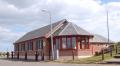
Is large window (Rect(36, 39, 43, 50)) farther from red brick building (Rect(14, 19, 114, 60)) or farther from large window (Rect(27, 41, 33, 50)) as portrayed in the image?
large window (Rect(27, 41, 33, 50))

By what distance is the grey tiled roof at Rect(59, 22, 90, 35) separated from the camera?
52.0m

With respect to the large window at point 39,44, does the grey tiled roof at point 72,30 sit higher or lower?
higher

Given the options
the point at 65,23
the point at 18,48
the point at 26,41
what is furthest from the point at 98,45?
the point at 18,48

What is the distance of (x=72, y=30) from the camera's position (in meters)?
53.3

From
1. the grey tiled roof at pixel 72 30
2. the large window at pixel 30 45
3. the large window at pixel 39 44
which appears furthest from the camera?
the large window at pixel 30 45

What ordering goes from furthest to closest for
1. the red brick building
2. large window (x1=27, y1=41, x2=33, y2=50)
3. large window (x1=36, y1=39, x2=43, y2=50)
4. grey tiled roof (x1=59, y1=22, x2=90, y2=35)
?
1. large window (x1=27, y1=41, x2=33, y2=50)
2. large window (x1=36, y1=39, x2=43, y2=50)
3. grey tiled roof (x1=59, y1=22, x2=90, y2=35)
4. the red brick building

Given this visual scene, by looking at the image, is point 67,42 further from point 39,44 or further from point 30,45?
point 30,45

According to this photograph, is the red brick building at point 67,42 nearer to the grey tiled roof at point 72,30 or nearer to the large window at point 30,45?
the grey tiled roof at point 72,30

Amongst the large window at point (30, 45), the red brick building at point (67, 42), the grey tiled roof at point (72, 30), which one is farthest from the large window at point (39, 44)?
the grey tiled roof at point (72, 30)

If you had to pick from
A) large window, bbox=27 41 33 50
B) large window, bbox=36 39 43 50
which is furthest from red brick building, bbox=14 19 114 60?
large window, bbox=27 41 33 50

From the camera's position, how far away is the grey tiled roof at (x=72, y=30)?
51969 mm

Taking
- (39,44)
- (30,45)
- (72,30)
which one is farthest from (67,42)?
(30,45)

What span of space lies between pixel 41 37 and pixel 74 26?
6.05m

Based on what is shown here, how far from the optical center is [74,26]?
55.4 m
